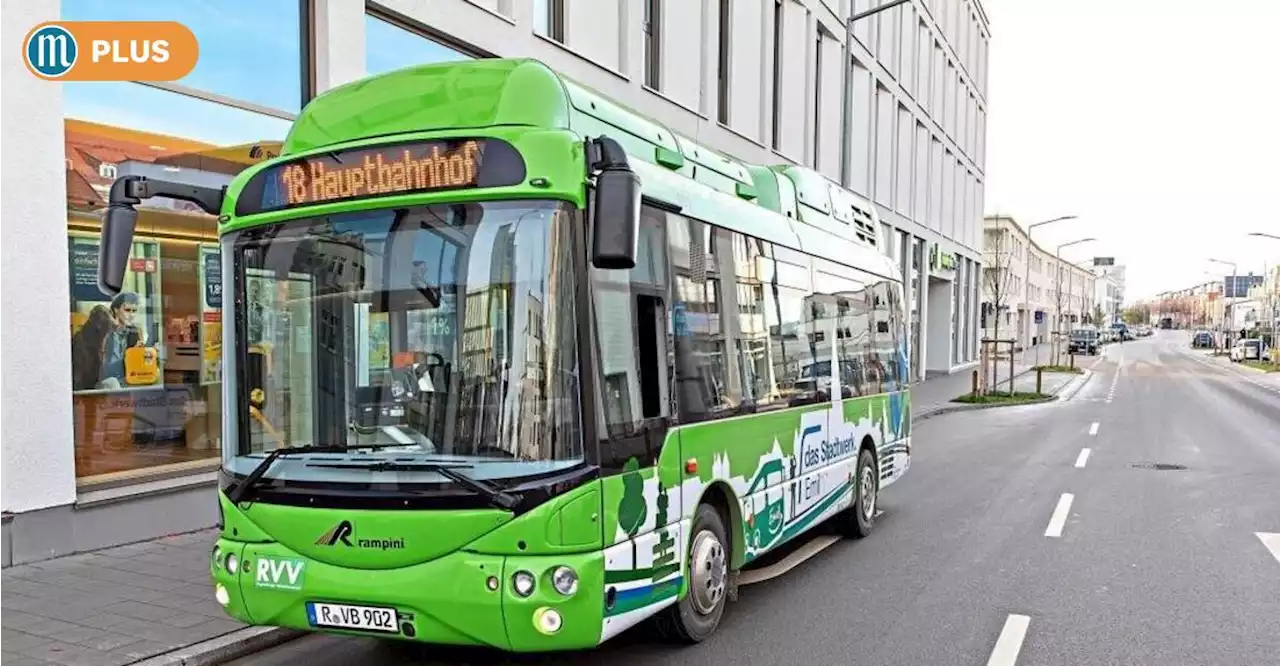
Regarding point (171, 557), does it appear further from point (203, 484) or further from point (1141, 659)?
point (1141, 659)

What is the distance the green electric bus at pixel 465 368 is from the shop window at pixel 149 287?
3319mm

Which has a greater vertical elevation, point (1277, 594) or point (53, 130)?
point (53, 130)

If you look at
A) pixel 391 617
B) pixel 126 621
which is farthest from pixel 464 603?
pixel 126 621

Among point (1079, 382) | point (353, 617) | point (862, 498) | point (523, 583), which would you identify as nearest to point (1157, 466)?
point (862, 498)

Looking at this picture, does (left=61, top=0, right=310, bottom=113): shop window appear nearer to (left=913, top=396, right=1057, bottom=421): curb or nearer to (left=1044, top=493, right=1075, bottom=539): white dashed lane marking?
(left=1044, top=493, right=1075, bottom=539): white dashed lane marking

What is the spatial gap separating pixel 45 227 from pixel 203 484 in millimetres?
2667

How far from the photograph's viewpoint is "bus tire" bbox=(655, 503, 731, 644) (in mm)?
Answer: 5500

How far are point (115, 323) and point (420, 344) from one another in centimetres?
526

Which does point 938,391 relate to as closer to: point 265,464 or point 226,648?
point 226,648

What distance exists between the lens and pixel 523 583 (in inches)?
168

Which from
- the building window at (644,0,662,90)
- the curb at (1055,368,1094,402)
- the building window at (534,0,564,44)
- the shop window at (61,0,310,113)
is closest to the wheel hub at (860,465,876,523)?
the shop window at (61,0,310,113)

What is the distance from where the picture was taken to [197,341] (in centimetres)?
913

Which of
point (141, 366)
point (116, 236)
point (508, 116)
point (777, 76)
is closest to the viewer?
point (508, 116)

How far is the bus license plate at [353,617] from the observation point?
4.41 m
